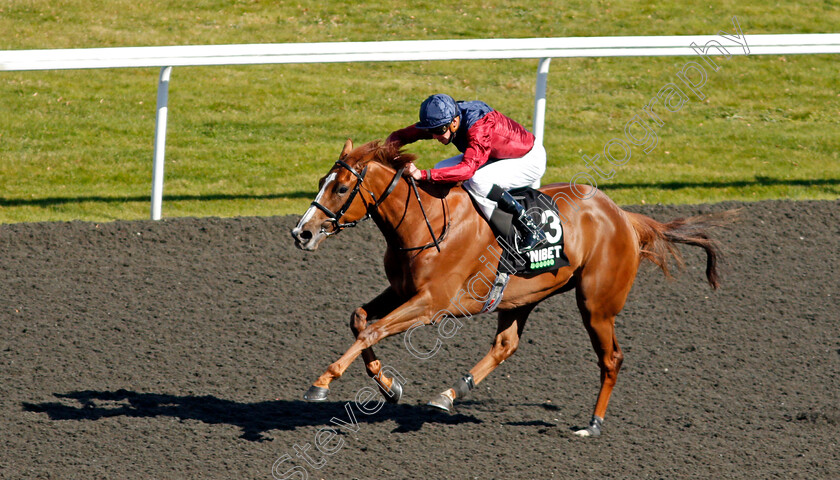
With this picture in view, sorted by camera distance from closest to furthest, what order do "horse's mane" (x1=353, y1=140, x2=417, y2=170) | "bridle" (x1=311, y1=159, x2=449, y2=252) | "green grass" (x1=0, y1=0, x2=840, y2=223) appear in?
"bridle" (x1=311, y1=159, x2=449, y2=252) → "horse's mane" (x1=353, y1=140, x2=417, y2=170) → "green grass" (x1=0, y1=0, x2=840, y2=223)

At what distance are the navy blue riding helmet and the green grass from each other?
367cm

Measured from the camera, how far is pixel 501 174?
17.1ft

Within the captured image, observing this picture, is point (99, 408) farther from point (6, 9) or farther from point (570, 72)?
point (6, 9)

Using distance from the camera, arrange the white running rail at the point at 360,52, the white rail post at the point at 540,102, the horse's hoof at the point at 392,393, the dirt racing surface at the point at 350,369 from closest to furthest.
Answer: the dirt racing surface at the point at 350,369, the horse's hoof at the point at 392,393, the white running rail at the point at 360,52, the white rail post at the point at 540,102

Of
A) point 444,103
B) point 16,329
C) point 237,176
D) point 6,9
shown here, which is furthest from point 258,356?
point 6,9

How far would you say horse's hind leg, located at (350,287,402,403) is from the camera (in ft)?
15.7

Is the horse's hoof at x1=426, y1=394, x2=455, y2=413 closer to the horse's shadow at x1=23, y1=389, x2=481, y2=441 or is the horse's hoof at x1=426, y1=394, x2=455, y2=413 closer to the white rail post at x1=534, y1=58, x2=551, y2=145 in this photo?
the horse's shadow at x1=23, y1=389, x2=481, y2=441

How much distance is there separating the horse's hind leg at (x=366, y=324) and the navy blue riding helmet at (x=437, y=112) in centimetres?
87

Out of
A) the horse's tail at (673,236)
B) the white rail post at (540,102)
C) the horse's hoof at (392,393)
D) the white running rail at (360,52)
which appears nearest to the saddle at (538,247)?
the horse's tail at (673,236)

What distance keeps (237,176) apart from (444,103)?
15.6 ft

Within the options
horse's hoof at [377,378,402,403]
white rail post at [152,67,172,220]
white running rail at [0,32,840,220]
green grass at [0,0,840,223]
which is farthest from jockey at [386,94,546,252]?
green grass at [0,0,840,223]

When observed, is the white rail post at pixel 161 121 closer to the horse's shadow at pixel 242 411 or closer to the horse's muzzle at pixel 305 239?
the horse's shadow at pixel 242 411

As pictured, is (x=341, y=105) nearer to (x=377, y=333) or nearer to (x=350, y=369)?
(x=350, y=369)

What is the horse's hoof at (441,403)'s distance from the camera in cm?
491
